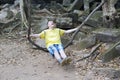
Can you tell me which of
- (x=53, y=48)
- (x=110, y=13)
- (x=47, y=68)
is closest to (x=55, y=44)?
(x=53, y=48)

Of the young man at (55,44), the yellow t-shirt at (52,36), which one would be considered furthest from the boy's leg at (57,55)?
the yellow t-shirt at (52,36)

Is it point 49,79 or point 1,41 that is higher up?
point 49,79

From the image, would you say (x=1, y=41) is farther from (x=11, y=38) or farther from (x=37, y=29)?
(x=37, y=29)

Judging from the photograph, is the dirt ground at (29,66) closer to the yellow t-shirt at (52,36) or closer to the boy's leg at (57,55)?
the boy's leg at (57,55)

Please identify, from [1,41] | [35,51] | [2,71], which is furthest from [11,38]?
[2,71]

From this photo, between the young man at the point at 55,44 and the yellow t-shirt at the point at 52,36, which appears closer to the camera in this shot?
the young man at the point at 55,44

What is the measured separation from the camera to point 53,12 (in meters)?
16.9

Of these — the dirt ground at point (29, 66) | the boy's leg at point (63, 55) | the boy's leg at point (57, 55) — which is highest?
the boy's leg at point (63, 55)

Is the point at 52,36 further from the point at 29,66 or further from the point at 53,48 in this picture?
the point at 29,66

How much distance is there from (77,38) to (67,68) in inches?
111

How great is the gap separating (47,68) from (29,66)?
22.9 inches

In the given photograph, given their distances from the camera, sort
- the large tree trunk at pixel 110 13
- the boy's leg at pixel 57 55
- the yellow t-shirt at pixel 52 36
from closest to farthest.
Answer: the boy's leg at pixel 57 55 → the yellow t-shirt at pixel 52 36 → the large tree trunk at pixel 110 13

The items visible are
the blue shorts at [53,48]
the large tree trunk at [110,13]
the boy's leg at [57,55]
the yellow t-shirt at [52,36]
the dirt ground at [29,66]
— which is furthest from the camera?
the large tree trunk at [110,13]

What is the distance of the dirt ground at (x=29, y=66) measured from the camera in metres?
9.13
